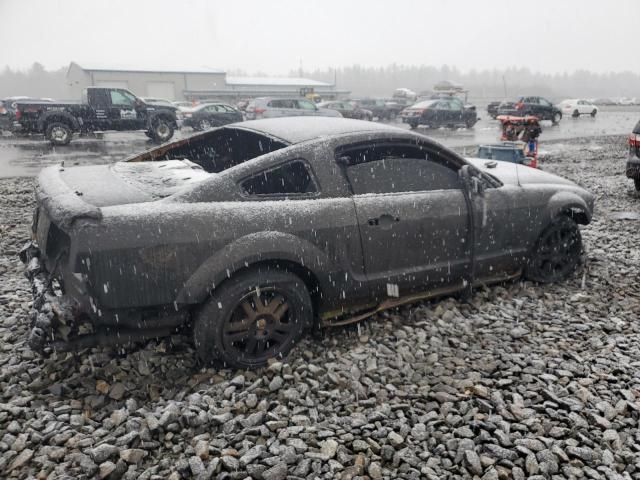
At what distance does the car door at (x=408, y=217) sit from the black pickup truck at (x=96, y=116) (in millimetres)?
15446

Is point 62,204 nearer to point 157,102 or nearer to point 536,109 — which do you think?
point 157,102

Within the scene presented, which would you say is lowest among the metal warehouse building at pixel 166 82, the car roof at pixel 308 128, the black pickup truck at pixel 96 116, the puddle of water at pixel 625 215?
the puddle of water at pixel 625 215

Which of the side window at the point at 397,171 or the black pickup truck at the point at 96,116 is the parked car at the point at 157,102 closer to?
the black pickup truck at the point at 96,116

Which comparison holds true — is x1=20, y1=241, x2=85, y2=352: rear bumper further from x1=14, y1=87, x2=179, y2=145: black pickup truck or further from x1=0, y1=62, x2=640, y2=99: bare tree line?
x1=0, y1=62, x2=640, y2=99: bare tree line

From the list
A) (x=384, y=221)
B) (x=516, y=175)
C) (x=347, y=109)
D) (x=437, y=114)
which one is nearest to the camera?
(x=384, y=221)

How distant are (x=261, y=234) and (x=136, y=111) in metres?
16.5

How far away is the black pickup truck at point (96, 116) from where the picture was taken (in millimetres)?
15836

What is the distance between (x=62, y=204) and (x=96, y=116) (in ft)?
51.8

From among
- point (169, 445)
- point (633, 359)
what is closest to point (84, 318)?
point (169, 445)

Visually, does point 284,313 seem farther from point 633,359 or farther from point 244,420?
point 633,359

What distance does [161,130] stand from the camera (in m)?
18.5

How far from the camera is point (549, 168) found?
12.2 m

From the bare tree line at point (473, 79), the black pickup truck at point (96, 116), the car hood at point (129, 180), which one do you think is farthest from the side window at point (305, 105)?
the bare tree line at point (473, 79)

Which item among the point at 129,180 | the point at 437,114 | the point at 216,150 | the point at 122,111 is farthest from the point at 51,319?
the point at 437,114
